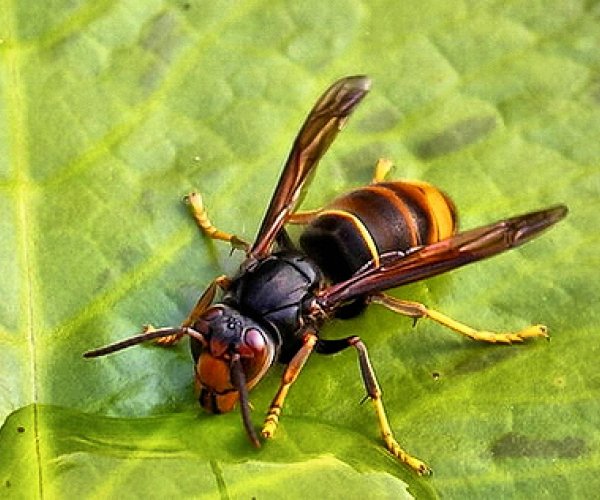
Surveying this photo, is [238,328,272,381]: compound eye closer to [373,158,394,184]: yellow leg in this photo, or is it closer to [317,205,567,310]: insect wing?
[317,205,567,310]: insect wing

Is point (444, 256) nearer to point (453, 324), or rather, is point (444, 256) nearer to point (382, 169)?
point (453, 324)

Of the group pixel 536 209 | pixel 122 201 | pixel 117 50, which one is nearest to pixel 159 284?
pixel 122 201

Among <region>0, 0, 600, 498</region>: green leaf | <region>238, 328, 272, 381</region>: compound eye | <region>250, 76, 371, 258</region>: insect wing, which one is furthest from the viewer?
<region>250, 76, 371, 258</region>: insect wing

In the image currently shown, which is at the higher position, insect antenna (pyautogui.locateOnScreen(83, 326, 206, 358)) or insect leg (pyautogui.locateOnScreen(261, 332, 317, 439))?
insect antenna (pyautogui.locateOnScreen(83, 326, 206, 358))

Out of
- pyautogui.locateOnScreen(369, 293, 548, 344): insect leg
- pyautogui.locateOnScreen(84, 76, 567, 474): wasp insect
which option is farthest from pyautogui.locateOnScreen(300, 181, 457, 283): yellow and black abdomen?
pyautogui.locateOnScreen(369, 293, 548, 344): insect leg

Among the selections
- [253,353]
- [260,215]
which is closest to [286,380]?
[253,353]

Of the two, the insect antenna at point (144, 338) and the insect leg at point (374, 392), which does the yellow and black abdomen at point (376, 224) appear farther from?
the insect antenna at point (144, 338)
